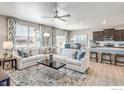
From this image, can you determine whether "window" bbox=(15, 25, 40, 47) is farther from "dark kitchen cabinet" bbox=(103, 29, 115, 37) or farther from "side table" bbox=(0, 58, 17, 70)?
"dark kitchen cabinet" bbox=(103, 29, 115, 37)

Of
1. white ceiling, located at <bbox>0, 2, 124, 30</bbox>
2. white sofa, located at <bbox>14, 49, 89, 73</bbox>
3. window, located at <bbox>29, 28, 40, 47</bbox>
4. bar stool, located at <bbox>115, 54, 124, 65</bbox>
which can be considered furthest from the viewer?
window, located at <bbox>29, 28, 40, 47</bbox>

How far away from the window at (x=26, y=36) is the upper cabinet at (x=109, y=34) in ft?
14.7

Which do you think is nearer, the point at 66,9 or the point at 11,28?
the point at 66,9

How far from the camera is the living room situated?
2.79m

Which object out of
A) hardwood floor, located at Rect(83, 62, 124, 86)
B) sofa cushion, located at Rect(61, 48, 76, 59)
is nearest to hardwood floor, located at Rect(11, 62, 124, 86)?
hardwood floor, located at Rect(83, 62, 124, 86)

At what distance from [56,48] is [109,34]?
12.9 ft

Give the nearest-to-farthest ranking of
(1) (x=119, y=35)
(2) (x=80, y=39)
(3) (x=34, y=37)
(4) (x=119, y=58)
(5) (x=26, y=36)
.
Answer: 1. (4) (x=119, y=58)
2. (5) (x=26, y=36)
3. (3) (x=34, y=37)
4. (1) (x=119, y=35)
5. (2) (x=80, y=39)

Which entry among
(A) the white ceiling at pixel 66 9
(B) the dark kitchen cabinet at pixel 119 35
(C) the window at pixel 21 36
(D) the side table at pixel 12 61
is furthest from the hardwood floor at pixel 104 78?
(C) the window at pixel 21 36

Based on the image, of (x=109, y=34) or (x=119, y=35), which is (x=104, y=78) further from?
(x=109, y=34)

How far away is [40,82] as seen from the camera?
265 cm

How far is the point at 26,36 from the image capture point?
211 inches

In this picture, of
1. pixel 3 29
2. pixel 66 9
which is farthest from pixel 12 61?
pixel 66 9

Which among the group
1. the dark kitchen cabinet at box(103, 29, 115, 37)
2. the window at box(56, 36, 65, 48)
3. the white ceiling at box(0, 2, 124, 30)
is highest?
the white ceiling at box(0, 2, 124, 30)

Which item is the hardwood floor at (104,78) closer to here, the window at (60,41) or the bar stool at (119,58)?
the bar stool at (119,58)
